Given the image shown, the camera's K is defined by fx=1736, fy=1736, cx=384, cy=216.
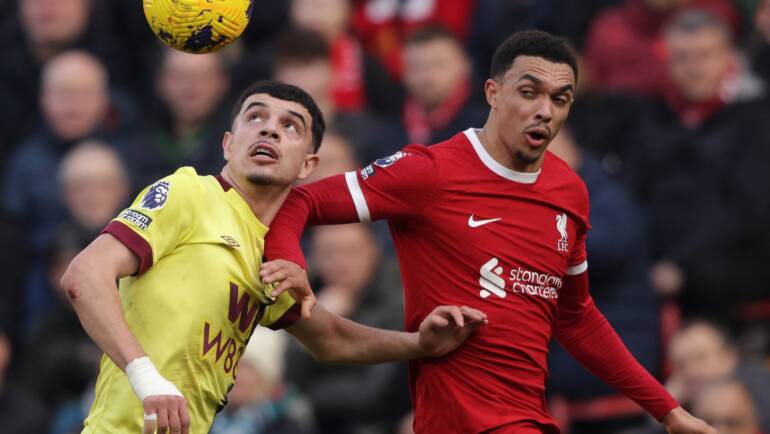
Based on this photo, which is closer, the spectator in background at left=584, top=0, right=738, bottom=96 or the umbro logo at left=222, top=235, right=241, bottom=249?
the umbro logo at left=222, top=235, right=241, bottom=249

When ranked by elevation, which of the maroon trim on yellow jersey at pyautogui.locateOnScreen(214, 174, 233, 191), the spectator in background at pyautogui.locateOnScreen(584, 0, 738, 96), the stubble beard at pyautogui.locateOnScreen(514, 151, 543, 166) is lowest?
the maroon trim on yellow jersey at pyautogui.locateOnScreen(214, 174, 233, 191)

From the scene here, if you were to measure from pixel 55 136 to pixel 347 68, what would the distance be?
2.29 meters

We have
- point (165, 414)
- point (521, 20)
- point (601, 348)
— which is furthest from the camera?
point (521, 20)

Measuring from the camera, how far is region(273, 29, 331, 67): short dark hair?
490 inches

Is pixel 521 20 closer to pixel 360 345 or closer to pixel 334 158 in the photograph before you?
pixel 334 158

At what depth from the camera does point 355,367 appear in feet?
37.2

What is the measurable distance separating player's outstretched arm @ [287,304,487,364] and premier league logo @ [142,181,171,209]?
3.22ft

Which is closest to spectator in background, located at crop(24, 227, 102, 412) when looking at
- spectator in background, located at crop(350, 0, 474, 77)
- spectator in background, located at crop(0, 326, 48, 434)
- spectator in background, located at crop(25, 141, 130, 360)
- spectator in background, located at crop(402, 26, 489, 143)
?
spectator in background, located at crop(25, 141, 130, 360)

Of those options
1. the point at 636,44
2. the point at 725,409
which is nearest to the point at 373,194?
the point at 725,409

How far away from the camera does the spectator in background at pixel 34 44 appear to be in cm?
1377

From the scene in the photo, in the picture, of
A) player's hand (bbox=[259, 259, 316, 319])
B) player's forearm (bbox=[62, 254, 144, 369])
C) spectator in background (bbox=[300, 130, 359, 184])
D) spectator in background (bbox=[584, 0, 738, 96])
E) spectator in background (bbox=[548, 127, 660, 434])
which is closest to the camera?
player's forearm (bbox=[62, 254, 144, 369])

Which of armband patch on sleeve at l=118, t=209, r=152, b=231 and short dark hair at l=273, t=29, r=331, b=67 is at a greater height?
short dark hair at l=273, t=29, r=331, b=67

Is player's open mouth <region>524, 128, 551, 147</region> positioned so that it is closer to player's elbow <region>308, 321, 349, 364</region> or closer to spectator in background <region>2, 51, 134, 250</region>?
player's elbow <region>308, 321, 349, 364</region>

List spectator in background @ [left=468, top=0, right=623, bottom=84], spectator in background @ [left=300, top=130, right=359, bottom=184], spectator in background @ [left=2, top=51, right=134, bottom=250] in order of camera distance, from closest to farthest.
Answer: spectator in background @ [left=300, top=130, right=359, bottom=184], spectator in background @ [left=2, top=51, right=134, bottom=250], spectator in background @ [left=468, top=0, right=623, bottom=84]
